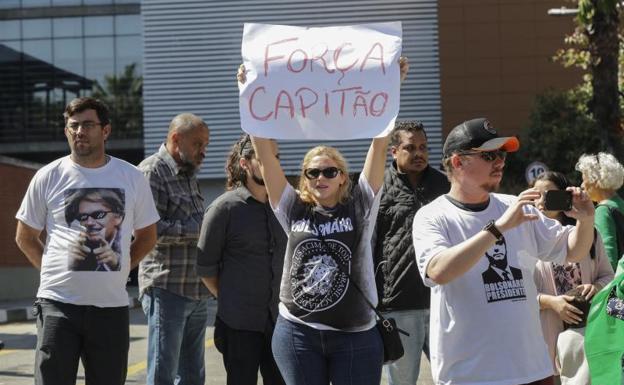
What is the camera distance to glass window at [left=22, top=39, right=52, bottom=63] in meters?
38.0

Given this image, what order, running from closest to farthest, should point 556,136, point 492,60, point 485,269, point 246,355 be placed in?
point 485,269 → point 246,355 → point 556,136 → point 492,60

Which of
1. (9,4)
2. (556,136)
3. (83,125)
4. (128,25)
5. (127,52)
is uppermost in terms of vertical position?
(9,4)

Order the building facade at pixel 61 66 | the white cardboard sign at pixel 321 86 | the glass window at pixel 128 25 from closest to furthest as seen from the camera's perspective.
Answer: the white cardboard sign at pixel 321 86 → the glass window at pixel 128 25 → the building facade at pixel 61 66

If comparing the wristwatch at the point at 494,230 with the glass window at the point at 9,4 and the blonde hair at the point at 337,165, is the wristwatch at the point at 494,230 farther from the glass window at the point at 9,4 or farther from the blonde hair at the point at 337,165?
the glass window at the point at 9,4

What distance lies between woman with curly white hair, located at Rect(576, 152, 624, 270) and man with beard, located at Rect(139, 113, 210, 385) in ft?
7.69

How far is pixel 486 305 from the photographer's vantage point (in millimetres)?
4277

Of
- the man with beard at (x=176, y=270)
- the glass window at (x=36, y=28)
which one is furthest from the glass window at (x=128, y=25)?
the man with beard at (x=176, y=270)

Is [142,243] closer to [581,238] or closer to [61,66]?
[581,238]

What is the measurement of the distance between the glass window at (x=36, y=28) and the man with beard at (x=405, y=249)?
33216 millimetres

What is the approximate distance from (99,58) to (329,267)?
33900 millimetres

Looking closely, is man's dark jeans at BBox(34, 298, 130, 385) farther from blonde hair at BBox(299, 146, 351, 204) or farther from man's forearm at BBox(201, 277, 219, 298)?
blonde hair at BBox(299, 146, 351, 204)

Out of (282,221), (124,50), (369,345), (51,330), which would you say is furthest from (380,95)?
(124,50)

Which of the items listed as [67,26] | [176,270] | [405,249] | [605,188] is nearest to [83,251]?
[176,270]

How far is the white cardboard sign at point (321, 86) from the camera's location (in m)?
5.00
